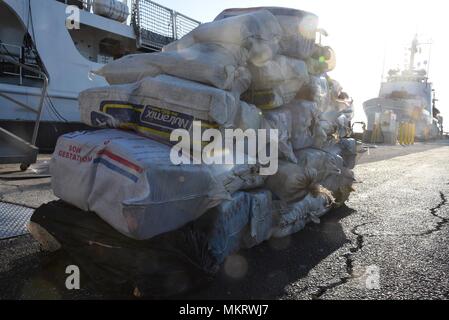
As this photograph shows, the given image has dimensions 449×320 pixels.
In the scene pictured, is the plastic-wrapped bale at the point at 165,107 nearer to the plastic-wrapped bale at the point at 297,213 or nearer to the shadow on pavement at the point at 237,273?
the plastic-wrapped bale at the point at 297,213

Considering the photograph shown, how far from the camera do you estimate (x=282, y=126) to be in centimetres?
315

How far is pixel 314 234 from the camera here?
3.24 meters

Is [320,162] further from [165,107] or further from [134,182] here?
[134,182]

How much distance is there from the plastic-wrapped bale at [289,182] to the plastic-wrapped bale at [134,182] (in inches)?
23.6

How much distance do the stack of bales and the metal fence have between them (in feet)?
31.0

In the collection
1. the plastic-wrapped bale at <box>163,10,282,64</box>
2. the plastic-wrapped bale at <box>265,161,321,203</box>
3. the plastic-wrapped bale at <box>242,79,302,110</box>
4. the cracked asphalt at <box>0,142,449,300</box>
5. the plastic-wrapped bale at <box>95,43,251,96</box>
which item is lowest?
the cracked asphalt at <box>0,142,449,300</box>

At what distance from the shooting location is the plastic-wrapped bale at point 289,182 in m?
3.04

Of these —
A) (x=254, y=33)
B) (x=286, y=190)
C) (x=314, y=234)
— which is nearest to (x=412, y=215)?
(x=314, y=234)

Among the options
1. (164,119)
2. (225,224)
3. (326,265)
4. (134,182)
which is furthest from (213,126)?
(326,265)

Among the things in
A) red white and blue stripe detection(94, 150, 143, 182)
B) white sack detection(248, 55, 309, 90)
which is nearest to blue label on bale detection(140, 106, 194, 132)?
red white and blue stripe detection(94, 150, 143, 182)

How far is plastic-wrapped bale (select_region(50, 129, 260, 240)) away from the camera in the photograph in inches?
77.7

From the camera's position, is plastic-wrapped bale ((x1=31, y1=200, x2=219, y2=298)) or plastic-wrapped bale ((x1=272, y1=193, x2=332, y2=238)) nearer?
plastic-wrapped bale ((x1=31, y1=200, x2=219, y2=298))

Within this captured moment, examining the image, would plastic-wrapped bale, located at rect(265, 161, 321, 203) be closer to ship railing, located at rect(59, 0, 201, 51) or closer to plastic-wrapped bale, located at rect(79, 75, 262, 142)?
plastic-wrapped bale, located at rect(79, 75, 262, 142)
